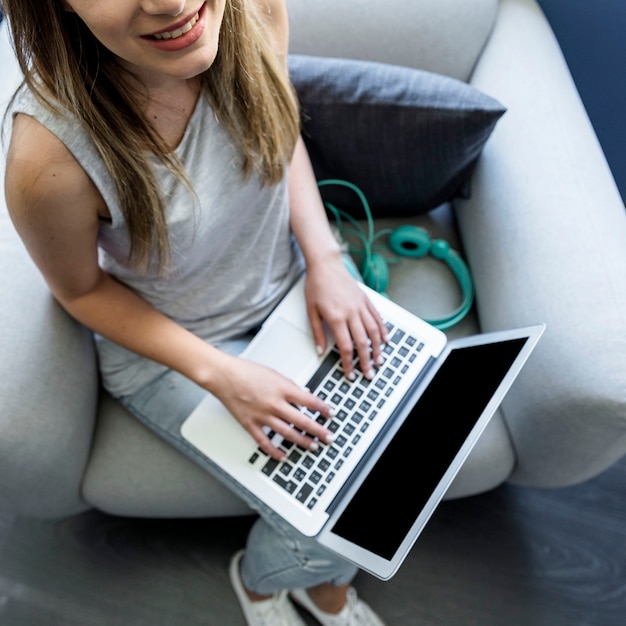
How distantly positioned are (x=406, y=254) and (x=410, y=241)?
0.10 feet

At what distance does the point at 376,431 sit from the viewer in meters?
0.88

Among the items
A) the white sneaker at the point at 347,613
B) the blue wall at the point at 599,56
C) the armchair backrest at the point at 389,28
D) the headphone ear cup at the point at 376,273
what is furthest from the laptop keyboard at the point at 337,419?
the blue wall at the point at 599,56

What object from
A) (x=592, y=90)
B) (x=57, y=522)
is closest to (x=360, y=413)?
(x=57, y=522)

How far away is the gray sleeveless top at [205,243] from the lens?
74 cm

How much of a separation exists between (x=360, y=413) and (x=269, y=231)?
0.30 metres

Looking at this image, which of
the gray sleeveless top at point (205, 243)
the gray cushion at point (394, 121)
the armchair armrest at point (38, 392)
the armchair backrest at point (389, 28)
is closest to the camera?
the gray sleeveless top at point (205, 243)

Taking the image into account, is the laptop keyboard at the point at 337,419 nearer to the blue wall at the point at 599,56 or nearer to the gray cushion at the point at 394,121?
the gray cushion at the point at 394,121

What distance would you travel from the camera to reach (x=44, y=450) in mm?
868

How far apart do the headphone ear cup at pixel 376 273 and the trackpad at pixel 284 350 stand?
201 millimetres

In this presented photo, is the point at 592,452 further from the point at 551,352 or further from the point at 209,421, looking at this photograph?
the point at 209,421

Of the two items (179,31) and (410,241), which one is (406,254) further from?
(179,31)

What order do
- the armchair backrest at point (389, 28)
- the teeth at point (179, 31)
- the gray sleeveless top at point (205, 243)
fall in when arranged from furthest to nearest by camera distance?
the armchair backrest at point (389, 28)
the gray sleeveless top at point (205, 243)
the teeth at point (179, 31)

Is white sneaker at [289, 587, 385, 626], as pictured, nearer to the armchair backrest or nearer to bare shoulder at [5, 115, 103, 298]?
bare shoulder at [5, 115, 103, 298]

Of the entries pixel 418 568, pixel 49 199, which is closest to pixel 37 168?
pixel 49 199
